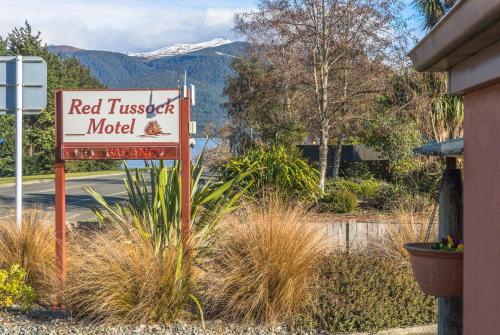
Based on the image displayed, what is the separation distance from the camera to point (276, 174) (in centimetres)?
1730

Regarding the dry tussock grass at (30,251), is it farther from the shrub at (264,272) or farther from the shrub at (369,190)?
the shrub at (369,190)

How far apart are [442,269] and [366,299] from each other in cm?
398

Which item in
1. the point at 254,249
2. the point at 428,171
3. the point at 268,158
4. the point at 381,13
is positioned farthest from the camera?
the point at 428,171

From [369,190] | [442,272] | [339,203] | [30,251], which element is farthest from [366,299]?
[369,190]

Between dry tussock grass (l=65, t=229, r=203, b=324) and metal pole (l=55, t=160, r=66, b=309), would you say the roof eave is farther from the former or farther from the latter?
metal pole (l=55, t=160, r=66, b=309)

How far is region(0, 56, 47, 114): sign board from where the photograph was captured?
1091cm

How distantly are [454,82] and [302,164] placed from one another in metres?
14.0

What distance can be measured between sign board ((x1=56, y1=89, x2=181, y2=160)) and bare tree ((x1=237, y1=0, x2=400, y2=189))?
10233mm

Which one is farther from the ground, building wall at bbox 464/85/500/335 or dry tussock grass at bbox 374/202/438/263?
building wall at bbox 464/85/500/335

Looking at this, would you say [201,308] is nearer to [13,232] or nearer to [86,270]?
[86,270]

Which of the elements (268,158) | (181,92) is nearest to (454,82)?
(181,92)

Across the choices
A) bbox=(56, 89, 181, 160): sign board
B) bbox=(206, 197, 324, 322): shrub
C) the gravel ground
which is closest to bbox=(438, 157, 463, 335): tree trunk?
the gravel ground

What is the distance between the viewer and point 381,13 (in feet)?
62.9

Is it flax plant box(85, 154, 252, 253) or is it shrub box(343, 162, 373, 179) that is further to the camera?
shrub box(343, 162, 373, 179)
